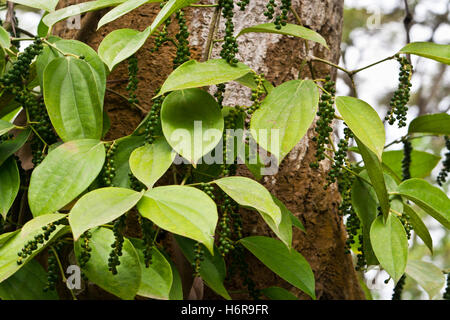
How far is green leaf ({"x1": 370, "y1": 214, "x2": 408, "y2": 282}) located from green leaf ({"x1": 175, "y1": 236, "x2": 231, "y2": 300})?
8.9 inches

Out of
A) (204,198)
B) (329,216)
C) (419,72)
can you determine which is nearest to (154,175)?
(204,198)

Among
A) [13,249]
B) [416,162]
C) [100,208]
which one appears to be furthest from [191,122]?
[416,162]

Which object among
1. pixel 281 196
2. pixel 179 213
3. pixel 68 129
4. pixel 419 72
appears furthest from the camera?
pixel 419 72

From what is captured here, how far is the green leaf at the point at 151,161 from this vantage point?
0.63m

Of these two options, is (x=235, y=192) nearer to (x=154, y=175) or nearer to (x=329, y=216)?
(x=154, y=175)

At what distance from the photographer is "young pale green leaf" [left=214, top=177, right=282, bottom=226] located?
23.7 inches

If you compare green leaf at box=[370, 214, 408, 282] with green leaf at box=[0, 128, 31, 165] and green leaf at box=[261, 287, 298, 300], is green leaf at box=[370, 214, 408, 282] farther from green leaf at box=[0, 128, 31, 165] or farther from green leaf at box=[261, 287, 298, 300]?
green leaf at box=[0, 128, 31, 165]

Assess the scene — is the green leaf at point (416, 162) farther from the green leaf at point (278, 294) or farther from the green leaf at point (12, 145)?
the green leaf at point (12, 145)

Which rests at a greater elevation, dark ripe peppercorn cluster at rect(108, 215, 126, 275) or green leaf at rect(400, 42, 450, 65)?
green leaf at rect(400, 42, 450, 65)

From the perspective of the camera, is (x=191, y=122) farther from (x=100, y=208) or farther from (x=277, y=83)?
(x=277, y=83)

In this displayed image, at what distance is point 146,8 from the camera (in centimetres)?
98

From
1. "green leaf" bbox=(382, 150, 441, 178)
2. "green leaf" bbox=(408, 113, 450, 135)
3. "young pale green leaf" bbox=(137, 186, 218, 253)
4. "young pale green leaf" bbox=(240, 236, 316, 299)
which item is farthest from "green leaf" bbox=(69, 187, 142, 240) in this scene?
"green leaf" bbox=(382, 150, 441, 178)

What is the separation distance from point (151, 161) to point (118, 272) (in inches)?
5.7
